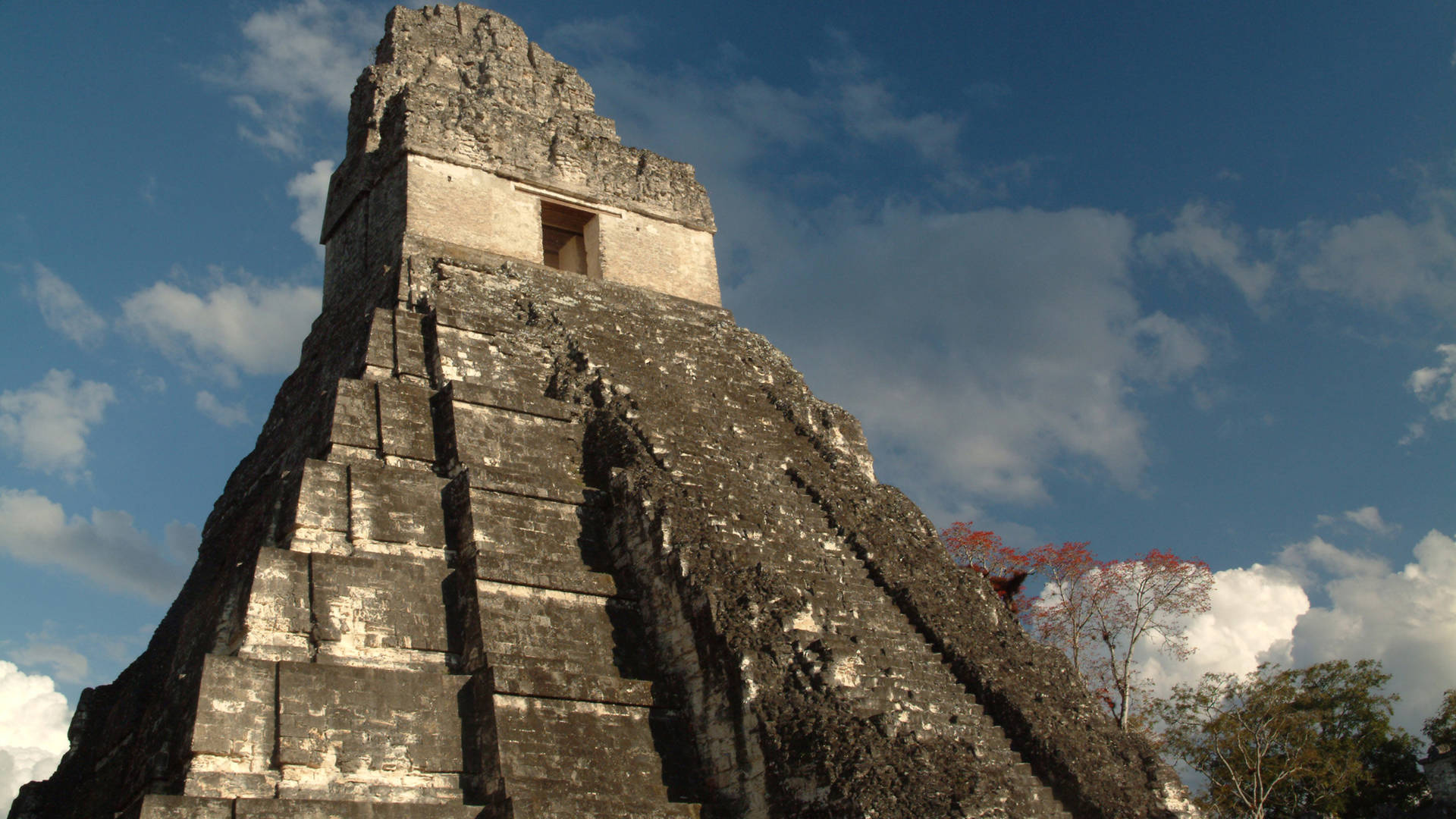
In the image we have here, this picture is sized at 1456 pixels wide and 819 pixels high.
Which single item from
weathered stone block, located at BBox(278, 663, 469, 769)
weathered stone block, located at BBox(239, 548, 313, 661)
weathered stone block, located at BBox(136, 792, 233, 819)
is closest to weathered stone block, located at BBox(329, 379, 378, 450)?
weathered stone block, located at BBox(239, 548, 313, 661)

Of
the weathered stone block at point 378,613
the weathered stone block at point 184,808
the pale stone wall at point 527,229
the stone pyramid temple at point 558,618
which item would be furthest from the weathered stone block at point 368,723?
the pale stone wall at point 527,229

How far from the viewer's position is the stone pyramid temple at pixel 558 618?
729cm

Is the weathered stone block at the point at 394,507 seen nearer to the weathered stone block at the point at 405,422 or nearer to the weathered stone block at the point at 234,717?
the weathered stone block at the point at 405,422

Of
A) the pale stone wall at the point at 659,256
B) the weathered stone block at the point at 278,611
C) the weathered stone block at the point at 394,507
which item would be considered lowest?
→ the weathered stone block at the point at 278,611

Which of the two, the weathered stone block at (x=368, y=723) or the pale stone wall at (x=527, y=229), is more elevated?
the pale stone wall at (x=527, y=229)

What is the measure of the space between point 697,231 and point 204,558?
7.29 meters

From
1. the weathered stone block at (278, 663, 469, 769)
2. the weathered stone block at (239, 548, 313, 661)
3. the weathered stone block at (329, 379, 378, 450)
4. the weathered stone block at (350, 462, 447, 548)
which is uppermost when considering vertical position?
the weathered stone block at (329, 379, 378, 450)

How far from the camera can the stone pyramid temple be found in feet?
23.9

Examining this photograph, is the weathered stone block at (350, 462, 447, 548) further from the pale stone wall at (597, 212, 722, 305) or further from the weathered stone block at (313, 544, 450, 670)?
the pale stone wall at (597, 212, 722, 305)

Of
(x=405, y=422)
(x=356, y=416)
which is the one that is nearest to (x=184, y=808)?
(x=356, y=416)

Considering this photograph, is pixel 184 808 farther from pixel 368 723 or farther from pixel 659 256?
pixel 659 256

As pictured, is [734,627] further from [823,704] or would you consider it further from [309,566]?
[309,566]

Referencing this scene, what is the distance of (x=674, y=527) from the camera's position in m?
8.88

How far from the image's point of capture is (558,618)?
8523 millimetres
